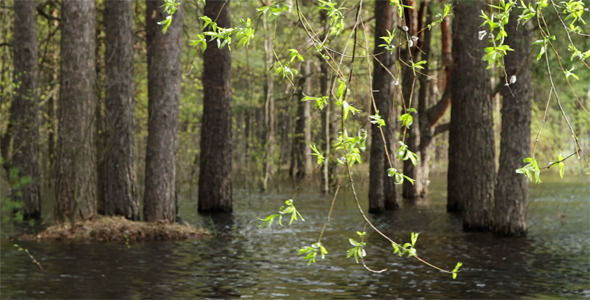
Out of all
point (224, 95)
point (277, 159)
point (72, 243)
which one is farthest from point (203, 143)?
point (277, 159)

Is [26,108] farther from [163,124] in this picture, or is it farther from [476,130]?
[476,130]

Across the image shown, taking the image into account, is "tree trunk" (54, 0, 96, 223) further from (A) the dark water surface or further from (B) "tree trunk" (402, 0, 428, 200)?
(B) "tree trunk" (402, 0, 428, 200)

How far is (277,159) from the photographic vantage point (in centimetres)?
3334

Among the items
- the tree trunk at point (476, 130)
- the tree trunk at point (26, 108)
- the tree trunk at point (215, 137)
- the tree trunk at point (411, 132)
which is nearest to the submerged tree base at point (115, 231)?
the tree trunk at point (26, 108)

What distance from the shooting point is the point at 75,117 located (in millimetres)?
16188

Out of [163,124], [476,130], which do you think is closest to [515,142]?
[476,130]

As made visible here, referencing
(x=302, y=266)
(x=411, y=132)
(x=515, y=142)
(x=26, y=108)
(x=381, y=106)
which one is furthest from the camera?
(x=411, y=132)

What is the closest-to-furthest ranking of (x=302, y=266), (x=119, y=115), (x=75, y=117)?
(x=302, y=266)
(x=75, y=117)
(x=119, y=115)

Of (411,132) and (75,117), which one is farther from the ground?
(411,132)

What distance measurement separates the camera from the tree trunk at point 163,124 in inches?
678

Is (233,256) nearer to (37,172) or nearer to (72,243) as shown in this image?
(72,243)

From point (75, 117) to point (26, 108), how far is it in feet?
14.7

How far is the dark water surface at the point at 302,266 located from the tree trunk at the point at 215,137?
7.72 ft

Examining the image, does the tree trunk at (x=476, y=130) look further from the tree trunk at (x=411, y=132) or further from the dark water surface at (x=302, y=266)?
the tree trunk at (x=411, y=132)
